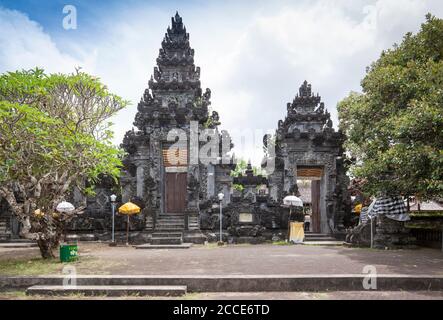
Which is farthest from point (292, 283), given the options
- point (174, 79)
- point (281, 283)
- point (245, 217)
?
point (174, 79)

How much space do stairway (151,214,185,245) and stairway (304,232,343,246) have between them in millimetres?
6340

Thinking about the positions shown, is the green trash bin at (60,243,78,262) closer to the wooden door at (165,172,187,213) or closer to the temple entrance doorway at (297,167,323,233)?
the wooden door at (165,172,187,213)

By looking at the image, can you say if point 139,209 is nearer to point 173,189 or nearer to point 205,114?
point 173,189

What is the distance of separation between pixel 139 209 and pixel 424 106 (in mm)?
12999

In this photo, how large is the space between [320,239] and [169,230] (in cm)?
779

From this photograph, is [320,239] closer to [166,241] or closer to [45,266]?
[166,241]

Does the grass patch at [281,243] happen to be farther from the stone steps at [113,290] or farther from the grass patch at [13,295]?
the grass patch at [13,295]

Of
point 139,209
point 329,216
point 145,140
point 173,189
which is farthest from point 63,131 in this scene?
point 329,216

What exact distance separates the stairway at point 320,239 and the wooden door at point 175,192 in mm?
7522

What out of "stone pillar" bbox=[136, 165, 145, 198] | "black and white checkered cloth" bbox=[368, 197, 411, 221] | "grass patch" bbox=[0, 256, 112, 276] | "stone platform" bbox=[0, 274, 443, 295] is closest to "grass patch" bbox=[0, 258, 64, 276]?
"grass patch" bbox=[0, 256, 112, 276]

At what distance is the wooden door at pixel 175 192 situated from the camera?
2156cm
